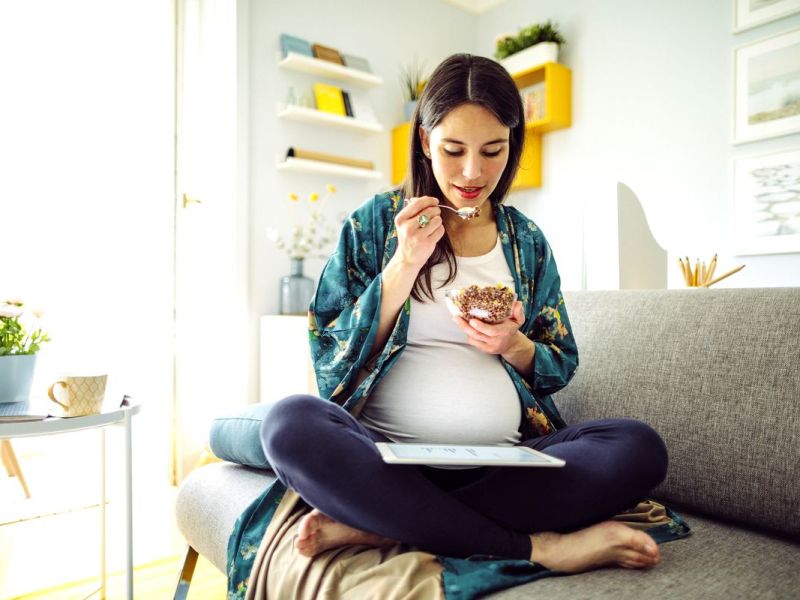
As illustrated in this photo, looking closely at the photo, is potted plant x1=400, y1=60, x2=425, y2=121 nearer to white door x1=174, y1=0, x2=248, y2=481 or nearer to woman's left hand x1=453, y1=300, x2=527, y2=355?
white door x1=174, y1=0, x2=248, y2=481

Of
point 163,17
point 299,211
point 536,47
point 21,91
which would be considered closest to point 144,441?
point 299,211

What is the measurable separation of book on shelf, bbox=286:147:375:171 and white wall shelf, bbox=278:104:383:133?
18 cm

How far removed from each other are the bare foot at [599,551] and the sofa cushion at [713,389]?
0.99 feet

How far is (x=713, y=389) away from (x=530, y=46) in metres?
2.97

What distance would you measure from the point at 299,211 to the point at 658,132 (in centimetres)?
200

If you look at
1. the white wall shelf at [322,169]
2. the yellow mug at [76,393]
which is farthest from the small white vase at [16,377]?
the white wall shelf at [322,169]

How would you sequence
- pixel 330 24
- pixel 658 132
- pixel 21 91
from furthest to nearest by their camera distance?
pixel 330 24 < pixel 658 132 < pixel 21 91

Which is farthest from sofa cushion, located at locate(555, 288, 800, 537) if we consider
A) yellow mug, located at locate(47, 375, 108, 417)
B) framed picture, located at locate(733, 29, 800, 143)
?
framed picture, located at locate(733, 29, 800, 143)

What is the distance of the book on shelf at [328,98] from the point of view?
3.32 meters

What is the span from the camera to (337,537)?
2.96ft

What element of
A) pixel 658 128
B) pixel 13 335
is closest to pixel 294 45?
pixel 658 128

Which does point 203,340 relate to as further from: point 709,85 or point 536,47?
point 709,85

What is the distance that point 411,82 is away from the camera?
382 centimetres

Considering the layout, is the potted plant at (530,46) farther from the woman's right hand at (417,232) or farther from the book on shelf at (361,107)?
the woman's right hand at (417,232)
